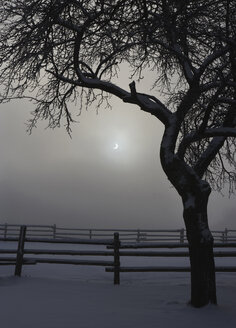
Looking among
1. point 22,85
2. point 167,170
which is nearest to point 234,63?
point 167,170

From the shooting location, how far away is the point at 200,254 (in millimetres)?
6473

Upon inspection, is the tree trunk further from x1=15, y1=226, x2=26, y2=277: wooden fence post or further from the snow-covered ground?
x1=15, y1=226, x2=26, y2=277: wooden fence post

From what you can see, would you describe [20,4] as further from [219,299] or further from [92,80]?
[219,299]

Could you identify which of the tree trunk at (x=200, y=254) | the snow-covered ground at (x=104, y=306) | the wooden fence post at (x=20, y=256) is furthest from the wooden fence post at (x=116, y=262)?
the tree trunk at (x=200, y=254)

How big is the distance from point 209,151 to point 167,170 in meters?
1.20

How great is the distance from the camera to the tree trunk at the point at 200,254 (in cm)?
642

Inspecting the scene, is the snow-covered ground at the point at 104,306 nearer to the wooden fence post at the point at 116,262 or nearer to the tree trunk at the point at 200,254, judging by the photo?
the tree trunk at the point at 200,254

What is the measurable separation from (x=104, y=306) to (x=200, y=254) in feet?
6.06

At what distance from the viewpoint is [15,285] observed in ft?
27.9

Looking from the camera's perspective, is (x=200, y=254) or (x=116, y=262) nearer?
(x=200, y=254)

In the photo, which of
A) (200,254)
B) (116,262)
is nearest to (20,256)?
(116,262)

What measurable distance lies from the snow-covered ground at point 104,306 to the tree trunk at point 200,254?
214mm

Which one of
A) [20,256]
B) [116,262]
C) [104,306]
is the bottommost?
[104,306]

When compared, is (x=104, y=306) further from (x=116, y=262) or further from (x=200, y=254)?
(x=116, y=262)
